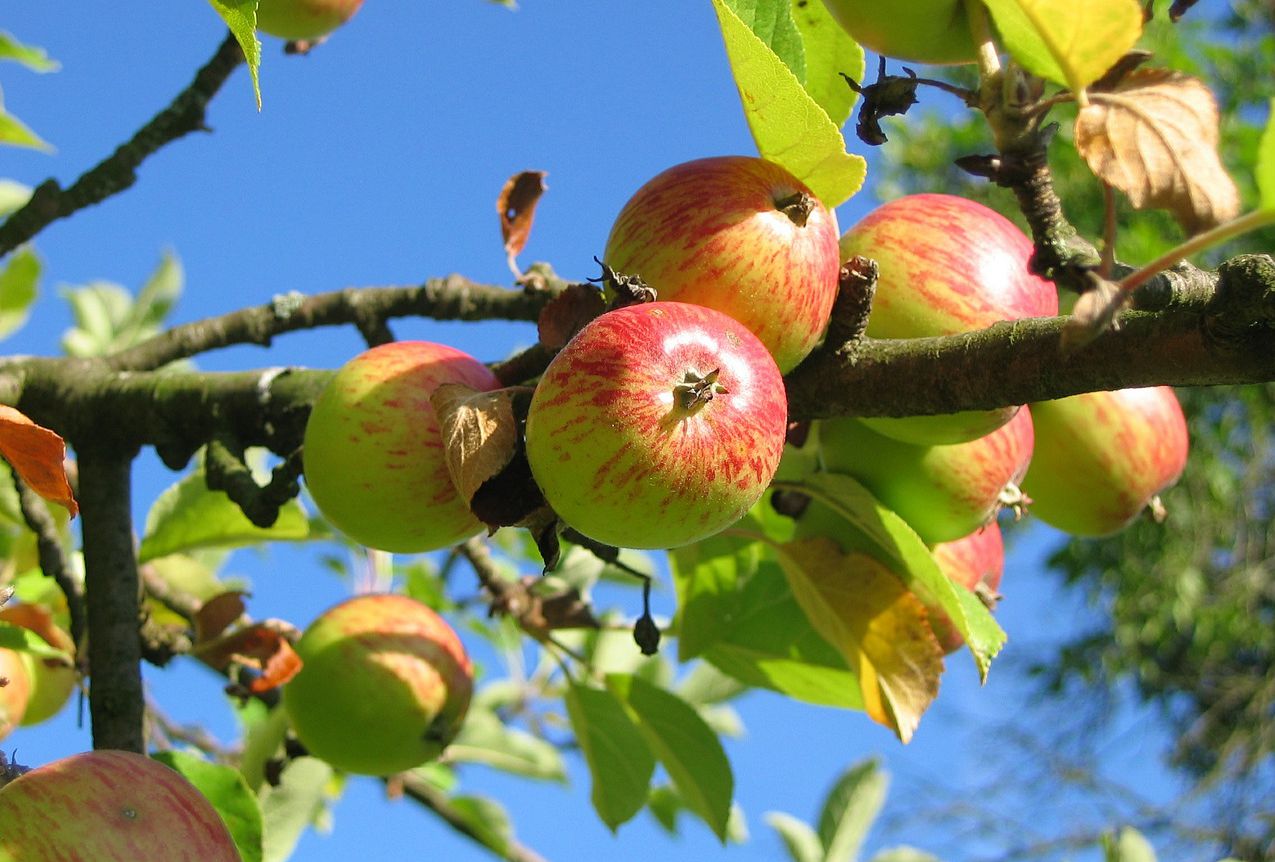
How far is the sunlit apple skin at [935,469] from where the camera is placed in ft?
3.97

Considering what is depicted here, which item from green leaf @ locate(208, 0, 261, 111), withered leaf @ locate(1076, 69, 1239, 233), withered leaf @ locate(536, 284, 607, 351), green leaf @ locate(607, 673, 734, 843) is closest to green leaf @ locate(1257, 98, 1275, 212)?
withered leaf @ locate(1076, 69, 1239, 233)

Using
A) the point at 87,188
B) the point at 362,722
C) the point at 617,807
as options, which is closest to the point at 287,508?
the point at 362,722

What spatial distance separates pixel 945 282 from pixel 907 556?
Result: 0.87ft

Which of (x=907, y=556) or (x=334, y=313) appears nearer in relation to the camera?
(x=907, y=556)

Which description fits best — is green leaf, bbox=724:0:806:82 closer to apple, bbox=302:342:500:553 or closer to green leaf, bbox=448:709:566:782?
apple, bbox=302:342:500:553

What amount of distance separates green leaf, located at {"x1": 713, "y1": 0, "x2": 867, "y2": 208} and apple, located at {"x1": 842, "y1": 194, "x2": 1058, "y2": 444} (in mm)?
101

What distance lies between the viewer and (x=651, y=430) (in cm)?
81

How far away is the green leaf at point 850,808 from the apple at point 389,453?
145 cm

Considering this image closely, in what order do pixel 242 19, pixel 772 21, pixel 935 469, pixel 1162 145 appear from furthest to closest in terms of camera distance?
pixel 935 469
pixel 772 21
pixel 242 19
pixel 1162 145

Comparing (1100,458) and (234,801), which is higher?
(1100,458)

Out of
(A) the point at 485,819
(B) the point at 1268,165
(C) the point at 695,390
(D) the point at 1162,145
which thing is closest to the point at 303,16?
(C) the point at 695,390

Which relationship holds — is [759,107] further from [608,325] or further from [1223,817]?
[1223,817]

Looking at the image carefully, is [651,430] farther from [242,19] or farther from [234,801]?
[234,801]

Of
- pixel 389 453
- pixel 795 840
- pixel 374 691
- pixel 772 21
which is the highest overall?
pixel 772 21
